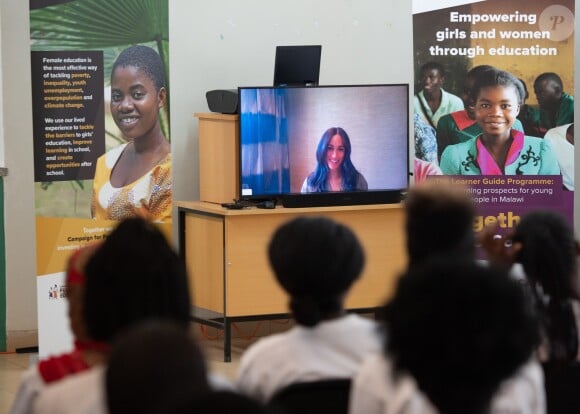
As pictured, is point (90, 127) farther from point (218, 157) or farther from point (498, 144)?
point (498, 144)

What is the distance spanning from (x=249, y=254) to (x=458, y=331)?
485cm

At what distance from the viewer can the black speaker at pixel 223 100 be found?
20.5 feet

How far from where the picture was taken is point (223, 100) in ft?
20.9

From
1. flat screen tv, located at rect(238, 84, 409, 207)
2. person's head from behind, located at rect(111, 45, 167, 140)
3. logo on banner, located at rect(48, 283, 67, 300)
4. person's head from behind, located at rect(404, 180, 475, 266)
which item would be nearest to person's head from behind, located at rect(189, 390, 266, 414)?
person's head from behind, located at rect(404, 180, 475, 266)

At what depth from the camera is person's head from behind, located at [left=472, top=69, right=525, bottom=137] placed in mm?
6578

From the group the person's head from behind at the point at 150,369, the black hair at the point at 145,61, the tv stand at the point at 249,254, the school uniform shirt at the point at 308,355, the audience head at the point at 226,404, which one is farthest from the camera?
the tv stand at the point at 249,254

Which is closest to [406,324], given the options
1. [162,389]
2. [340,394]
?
[162,389]

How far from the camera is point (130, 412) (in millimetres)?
1255

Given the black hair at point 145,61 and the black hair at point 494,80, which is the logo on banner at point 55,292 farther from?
the black hair at point 494,80

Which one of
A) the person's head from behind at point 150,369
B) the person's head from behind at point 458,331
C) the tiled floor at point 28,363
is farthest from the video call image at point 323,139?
the person's head from behind at point 150,369

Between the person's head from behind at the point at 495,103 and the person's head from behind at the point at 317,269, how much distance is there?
171 inches

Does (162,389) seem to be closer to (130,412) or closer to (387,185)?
(130,412)

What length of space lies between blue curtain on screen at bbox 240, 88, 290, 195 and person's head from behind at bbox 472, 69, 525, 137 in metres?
1.21

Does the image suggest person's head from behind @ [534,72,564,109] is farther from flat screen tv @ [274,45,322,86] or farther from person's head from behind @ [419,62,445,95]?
flat screen tv @ [274,45,322,86]
